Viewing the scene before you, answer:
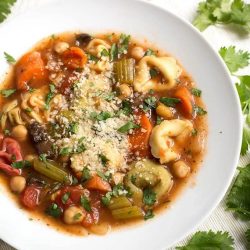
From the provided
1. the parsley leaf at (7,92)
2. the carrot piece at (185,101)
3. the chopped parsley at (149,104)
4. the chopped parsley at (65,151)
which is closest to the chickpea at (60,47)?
the parsley leaf at (7,92)

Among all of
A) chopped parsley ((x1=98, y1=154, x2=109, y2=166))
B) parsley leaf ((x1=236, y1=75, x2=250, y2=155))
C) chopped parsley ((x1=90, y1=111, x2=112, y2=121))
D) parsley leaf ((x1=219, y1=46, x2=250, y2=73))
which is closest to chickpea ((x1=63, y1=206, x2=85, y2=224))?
chopped parsley ((x1=98, y1=154, x2=109, y2=166))

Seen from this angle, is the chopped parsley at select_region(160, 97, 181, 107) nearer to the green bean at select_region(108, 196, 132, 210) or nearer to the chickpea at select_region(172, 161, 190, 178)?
the chickpea at select_region(172, 161, 190, 178)

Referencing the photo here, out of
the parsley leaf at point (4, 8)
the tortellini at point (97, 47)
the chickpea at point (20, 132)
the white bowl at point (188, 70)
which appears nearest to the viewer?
the white bowl at point (188, 70)

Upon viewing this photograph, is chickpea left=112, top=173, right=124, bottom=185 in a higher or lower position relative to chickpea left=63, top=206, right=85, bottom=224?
higher

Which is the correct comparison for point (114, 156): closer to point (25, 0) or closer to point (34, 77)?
point (34, 77)

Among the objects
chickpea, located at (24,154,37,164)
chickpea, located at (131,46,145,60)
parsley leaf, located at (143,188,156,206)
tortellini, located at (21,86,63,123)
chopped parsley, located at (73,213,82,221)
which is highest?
chickpea, located at (131,46,145,60)

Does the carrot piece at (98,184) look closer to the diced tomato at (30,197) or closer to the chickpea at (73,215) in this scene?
the chickpea at (73,215)
